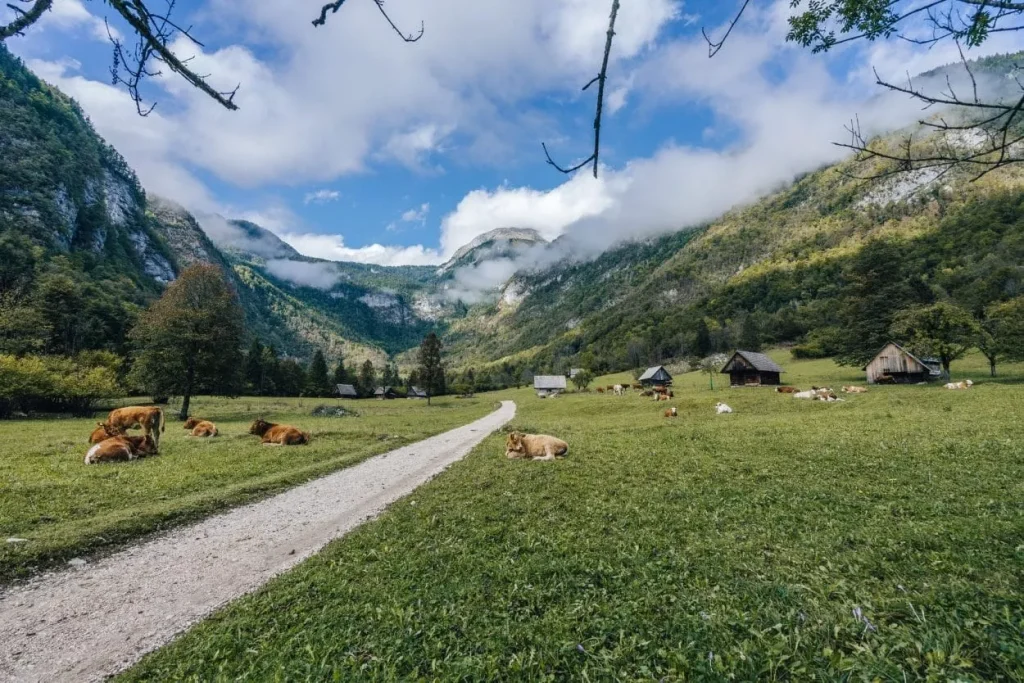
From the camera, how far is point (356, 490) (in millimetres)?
15672

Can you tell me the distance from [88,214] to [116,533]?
→ 9101 inches

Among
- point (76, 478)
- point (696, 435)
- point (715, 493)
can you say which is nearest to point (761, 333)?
point (696, 435)

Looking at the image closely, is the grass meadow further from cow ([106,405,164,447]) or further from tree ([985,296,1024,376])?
tree ([985,296,1024,376])

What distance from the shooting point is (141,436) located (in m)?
22.3

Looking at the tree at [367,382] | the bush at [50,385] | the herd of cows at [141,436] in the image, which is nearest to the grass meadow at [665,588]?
the herd of cows at [141,436]

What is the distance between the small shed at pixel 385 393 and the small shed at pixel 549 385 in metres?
55.4

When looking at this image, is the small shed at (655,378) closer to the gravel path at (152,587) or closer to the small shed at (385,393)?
the small shed at (385,393)

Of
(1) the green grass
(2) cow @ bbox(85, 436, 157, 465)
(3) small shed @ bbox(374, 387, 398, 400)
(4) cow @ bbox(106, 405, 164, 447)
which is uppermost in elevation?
(4) cow @ bbox(106, 405, 164, 447)

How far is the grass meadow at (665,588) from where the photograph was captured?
16.1 feet

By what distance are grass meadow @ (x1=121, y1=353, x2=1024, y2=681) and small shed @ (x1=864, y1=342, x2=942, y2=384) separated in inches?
1781

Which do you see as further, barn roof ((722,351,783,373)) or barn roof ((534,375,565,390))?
barn roof ((534,375,565,390))

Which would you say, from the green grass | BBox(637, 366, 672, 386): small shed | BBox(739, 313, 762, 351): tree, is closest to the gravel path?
the green grass

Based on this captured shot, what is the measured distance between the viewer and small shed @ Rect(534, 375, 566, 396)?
113956 mm

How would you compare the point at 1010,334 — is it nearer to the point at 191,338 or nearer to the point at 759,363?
the point at 759,363
